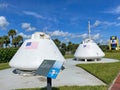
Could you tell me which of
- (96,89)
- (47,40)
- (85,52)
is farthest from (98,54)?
(96,89)

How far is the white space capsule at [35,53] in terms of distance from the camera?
1159 cm

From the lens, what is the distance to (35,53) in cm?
1192

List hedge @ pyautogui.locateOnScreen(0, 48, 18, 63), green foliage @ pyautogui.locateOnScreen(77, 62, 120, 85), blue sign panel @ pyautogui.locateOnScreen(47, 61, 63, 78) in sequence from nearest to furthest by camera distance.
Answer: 1. blue sign panel @ pyautogui.locateOnScreen(47, 61, 63, 78)
2. green foliage @ pyautogui.locateOnScreen(77, 62, 120, 85)
3. hedge @ pyautogui.locateOnScreen(0, 48, 18, 63)

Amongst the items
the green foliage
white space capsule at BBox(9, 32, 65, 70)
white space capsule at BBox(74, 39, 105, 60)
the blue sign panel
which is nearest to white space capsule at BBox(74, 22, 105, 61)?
white space capsule at BBox(74, 39, 105, 60)

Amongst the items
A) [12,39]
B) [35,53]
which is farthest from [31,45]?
[12,39]

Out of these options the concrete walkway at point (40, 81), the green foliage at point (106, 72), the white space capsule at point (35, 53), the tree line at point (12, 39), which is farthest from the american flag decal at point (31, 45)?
the tree line at point (12, 39)

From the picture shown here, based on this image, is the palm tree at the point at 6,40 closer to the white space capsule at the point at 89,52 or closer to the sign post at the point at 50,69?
the white space capsule at the point at 89,52

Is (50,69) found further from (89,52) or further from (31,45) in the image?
Answer: (89,52)

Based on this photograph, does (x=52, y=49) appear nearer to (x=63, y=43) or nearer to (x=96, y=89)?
(x=96, y=89)

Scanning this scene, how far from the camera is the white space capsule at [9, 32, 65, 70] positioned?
38.0ft

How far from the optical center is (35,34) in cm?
1309

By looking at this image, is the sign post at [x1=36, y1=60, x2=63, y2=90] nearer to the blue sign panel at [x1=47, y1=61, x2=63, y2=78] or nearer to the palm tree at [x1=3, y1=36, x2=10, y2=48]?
the blue sign panel at [x1=47, y1=61, x2=63, y2=78]

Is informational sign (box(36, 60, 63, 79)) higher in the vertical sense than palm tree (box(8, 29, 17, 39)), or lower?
lower

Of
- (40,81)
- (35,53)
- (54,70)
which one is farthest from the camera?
(35,53)
